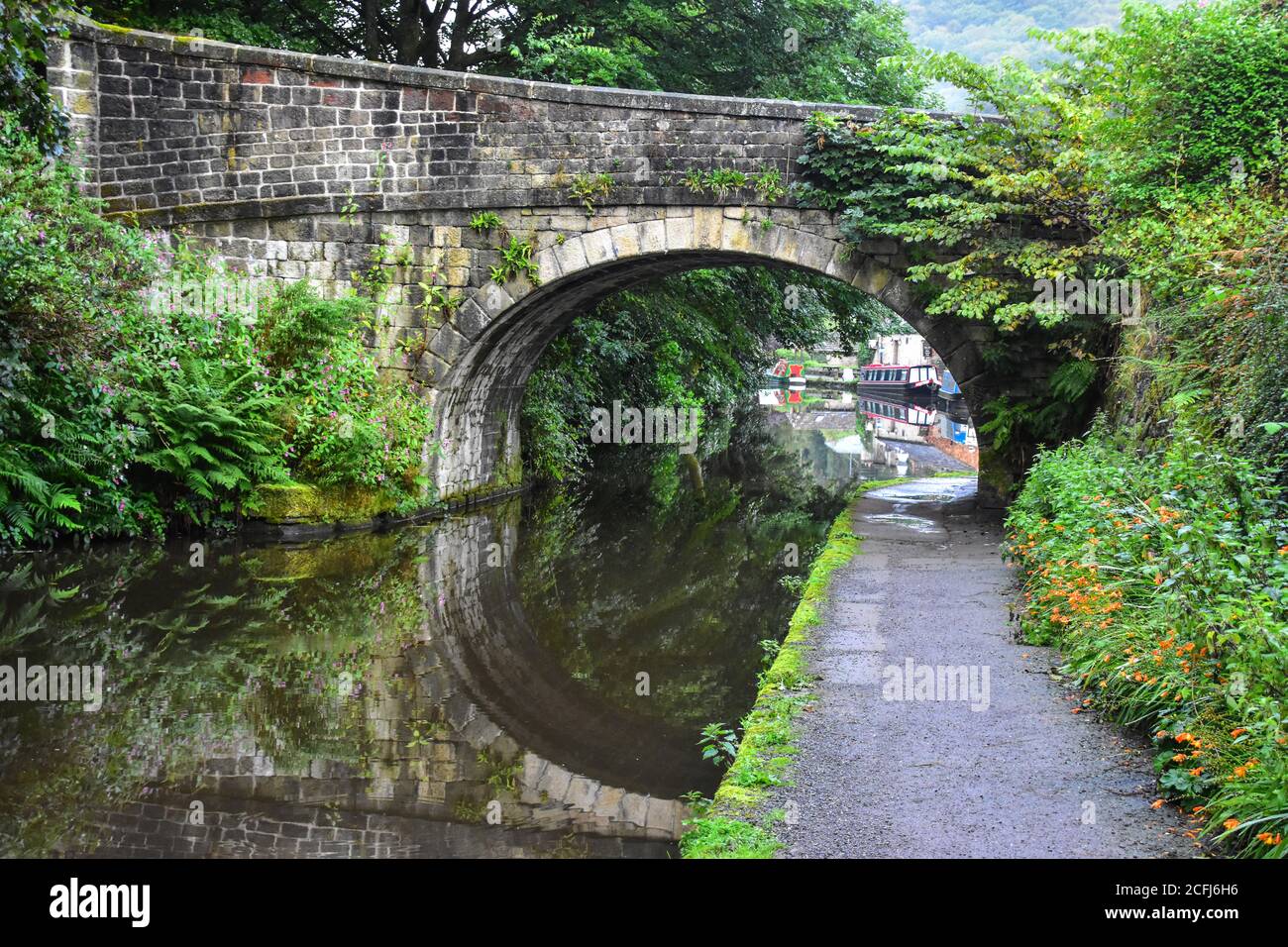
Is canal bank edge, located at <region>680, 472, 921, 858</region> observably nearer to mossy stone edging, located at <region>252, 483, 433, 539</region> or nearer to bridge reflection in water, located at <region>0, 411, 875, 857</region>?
bridge reflection in water, located at <region>0, 411, 875, 857</region>

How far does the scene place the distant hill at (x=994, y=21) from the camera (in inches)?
1330

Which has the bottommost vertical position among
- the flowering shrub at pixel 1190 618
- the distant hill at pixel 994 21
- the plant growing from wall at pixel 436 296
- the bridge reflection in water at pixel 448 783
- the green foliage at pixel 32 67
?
the bridge reflection in water at pixel 448 783

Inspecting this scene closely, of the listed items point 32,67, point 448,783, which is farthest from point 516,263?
point 448,783

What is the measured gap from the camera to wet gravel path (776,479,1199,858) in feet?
11.8

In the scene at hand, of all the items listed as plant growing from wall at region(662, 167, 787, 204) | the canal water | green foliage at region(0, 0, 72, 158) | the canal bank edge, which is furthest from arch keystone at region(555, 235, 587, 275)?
the canal bank edge

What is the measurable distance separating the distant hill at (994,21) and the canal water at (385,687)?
972 inches

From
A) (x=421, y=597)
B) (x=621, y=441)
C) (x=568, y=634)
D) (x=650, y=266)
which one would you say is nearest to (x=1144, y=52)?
(x=650, y=266)

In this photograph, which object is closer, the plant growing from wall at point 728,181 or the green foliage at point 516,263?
the plant growing from wall at point 728,181

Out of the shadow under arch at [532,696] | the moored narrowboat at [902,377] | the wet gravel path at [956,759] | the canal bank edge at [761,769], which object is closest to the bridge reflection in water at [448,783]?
the shadow under arch at [532,696]

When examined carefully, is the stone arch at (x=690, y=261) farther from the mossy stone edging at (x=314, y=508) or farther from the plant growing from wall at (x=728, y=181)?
the mossy stone edging at (x=314, y=508)

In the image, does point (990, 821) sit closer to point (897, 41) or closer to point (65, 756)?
point (65, 756)

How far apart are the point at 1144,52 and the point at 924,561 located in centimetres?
436

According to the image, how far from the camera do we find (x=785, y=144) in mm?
11414

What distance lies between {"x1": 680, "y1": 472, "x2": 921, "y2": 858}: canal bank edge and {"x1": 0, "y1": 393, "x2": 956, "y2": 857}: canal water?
1.25 feet
